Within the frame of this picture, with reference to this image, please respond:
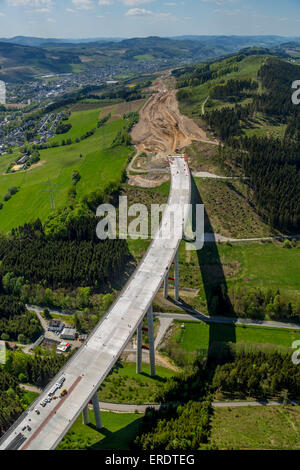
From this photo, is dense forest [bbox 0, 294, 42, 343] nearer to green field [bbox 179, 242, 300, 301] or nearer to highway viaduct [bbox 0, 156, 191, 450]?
highway viaduct [bbox 0, 156, 191, 450]

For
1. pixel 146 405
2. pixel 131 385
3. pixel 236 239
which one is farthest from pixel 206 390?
pixel 236 239

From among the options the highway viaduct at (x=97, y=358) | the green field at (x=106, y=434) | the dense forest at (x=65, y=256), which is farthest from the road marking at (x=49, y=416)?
the dense forest at (x=65, y=256)

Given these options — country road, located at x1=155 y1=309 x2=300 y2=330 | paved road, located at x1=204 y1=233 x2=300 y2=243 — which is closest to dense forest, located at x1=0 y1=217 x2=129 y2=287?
country road, located at x1=155 y1=309 x2=300 y2=330

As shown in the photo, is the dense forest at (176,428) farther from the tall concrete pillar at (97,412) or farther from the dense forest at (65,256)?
the dense forest at (65,256)

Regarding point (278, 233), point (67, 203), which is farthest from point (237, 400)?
point (67, 203)

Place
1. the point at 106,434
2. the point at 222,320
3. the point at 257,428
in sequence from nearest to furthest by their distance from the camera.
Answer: the point at 257,428 → the point at 106,434 → the point at 222,320

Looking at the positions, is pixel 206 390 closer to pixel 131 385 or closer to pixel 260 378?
pixel 260 378
